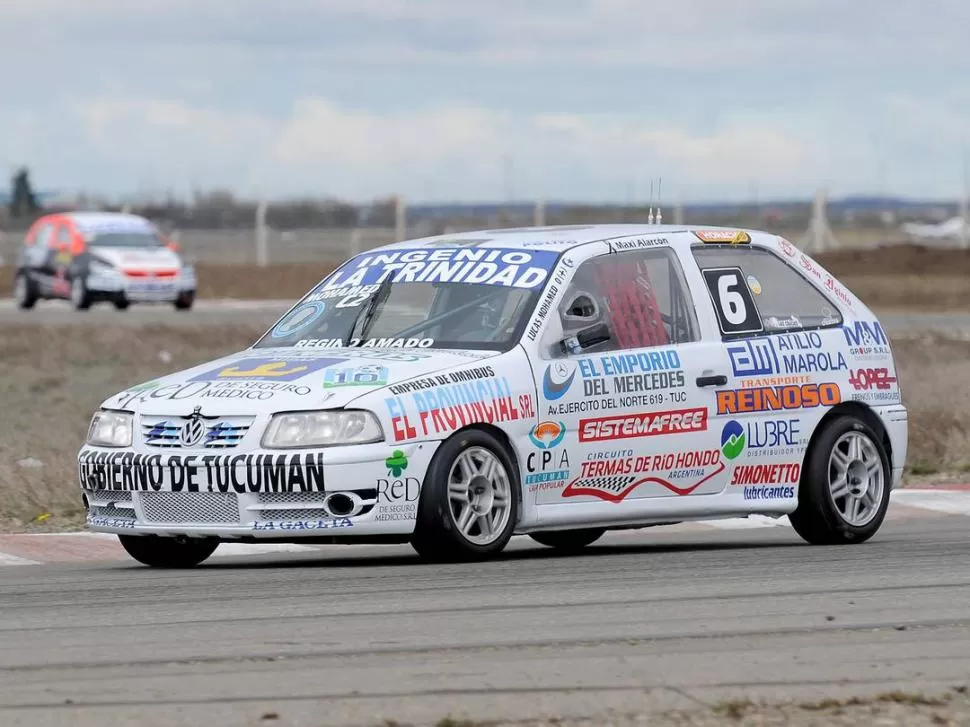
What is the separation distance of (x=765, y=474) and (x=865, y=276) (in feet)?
120

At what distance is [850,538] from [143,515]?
3529 millimetres

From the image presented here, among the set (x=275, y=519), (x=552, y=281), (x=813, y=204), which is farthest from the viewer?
(x=813, y=204)

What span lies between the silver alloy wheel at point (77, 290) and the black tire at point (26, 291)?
1627 mm

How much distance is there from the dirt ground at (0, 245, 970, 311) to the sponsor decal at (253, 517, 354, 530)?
106ft

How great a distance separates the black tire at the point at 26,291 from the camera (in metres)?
38.1

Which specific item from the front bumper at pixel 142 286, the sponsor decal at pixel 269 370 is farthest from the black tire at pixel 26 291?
the sponsor decal at pixel 269 370

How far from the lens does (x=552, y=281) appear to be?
10586 mm

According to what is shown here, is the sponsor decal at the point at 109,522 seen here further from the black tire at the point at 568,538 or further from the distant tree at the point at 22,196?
the distant tree at the point at 22,196

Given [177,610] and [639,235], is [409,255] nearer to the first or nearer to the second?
[639,235]

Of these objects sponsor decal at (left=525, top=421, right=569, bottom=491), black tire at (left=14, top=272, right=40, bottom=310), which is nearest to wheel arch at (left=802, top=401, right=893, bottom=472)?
sponsor decal at (left=525, top=421, right=569, bottom=491)

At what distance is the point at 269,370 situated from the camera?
33.1 ft

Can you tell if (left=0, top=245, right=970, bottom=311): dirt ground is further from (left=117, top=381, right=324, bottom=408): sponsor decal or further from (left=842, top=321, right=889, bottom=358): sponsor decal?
(left=117, top=381, right=324, bottom=408): sponsor decal

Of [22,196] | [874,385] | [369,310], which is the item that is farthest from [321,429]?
[22,196]

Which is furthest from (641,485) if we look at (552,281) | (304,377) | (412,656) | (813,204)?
(813,204)
